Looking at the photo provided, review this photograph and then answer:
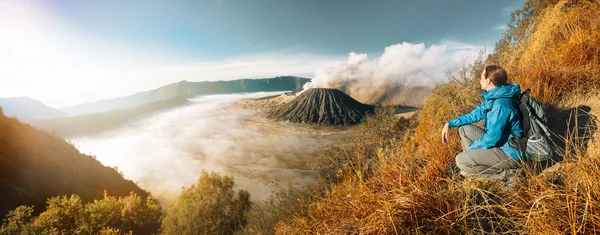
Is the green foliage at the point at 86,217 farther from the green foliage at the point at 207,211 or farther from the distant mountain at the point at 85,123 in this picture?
the distant mountain at the point at 85,123

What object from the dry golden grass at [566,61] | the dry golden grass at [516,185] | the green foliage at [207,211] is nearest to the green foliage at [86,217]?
the green foliage at [207,211]

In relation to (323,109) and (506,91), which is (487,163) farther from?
(323,109)

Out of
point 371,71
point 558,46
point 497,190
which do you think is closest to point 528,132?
point 497,190

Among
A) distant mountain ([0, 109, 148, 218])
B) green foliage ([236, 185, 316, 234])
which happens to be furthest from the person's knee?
distant mountain ([0, 109, 148, 218])

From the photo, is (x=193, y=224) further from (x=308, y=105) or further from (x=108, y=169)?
(x=308, y=105)

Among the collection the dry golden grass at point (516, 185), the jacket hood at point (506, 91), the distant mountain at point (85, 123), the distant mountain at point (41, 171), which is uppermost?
the jacket hood at point (506, 91)

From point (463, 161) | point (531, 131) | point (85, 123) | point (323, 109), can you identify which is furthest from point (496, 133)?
point (85, 123)
